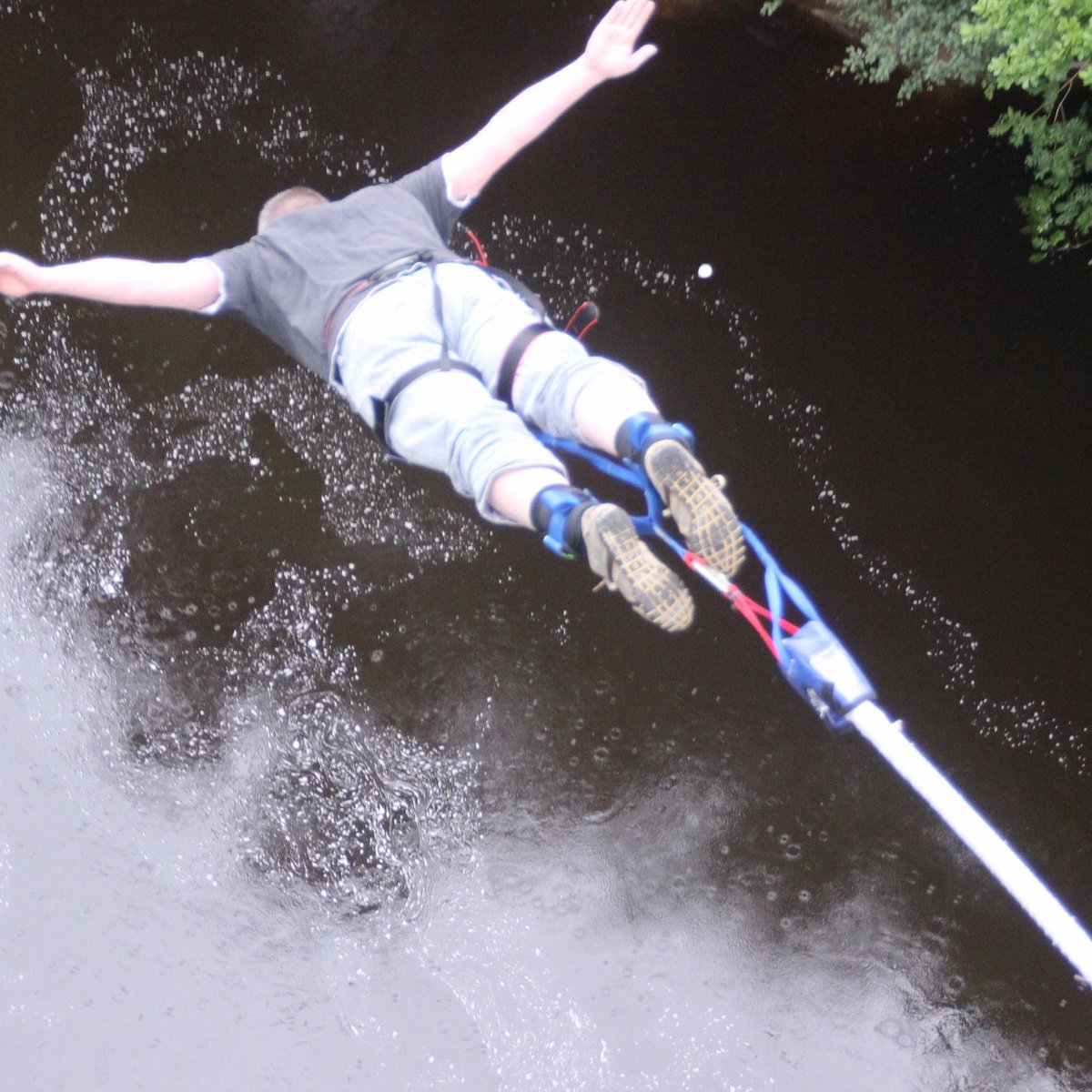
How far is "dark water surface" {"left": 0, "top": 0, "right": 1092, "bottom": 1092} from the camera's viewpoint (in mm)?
3439

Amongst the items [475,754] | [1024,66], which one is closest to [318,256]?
[475,754]

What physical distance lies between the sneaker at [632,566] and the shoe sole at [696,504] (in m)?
0.10

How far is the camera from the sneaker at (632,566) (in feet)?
5.95

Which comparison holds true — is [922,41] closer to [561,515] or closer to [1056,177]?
[1056,177]

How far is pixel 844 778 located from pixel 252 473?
104 inches

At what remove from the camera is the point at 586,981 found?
11.4ft

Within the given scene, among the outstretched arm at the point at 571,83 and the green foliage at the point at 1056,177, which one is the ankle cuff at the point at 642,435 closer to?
the outstretched arm at the point at 571,83

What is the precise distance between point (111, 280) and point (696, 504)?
4.52ft

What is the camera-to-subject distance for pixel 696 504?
185 cm

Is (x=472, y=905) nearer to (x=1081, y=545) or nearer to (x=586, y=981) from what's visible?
(x=586, y=981)

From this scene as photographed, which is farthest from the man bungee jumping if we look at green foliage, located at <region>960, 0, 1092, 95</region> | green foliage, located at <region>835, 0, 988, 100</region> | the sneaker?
green foliage, located at <region>835, 0, 988, 100</region>

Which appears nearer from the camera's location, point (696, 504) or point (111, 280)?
point (696, 504)

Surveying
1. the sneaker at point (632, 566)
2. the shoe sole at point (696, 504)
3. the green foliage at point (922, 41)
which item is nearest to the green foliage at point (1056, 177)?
the green foliage at point (922, 41)

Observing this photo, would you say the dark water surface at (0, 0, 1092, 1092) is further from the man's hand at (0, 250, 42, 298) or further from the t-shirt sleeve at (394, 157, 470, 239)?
the man's hand at (0, 250, 42, 298)
